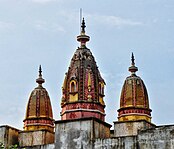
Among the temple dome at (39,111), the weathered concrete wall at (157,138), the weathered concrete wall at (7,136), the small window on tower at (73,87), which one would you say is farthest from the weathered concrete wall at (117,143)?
the temple dome at (39,111)

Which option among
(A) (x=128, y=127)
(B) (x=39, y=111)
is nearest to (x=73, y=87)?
(B) (x=39, y=111)

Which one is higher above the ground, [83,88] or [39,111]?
[83,88]

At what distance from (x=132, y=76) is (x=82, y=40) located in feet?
11.8

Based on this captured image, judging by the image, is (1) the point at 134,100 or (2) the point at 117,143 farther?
(1) the point at 134,100

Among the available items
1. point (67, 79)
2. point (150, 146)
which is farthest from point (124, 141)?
point (67, 79)

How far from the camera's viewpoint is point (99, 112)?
28812 mm

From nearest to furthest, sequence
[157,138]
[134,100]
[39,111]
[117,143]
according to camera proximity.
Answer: [157,138], [117,143], [134,100], [39,111]

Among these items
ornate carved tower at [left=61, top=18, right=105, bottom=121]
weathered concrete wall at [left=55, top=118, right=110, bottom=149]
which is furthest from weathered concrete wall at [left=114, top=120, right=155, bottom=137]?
weathered concrete wall at [left=55, top=118, right=110, bottom=149]

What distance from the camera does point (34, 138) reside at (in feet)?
93.6

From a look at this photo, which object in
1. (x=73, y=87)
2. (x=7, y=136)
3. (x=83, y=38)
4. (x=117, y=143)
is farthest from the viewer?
(x=83, y=38)

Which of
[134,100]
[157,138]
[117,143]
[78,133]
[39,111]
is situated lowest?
[117,143]

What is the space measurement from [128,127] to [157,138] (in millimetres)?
5166

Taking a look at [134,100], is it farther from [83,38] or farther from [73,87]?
[83,38]

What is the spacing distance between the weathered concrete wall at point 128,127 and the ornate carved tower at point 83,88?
964 mm
